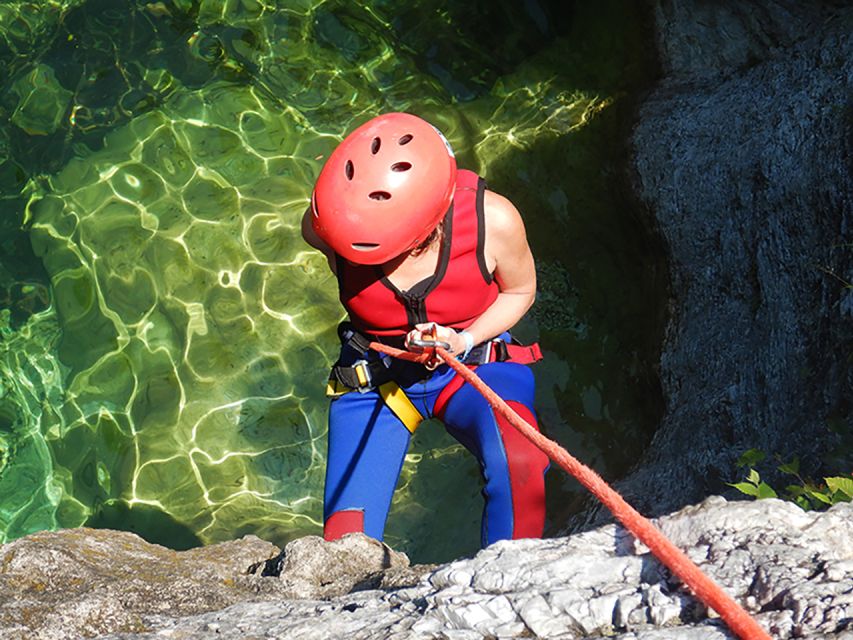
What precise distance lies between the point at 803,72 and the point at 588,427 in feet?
7.03

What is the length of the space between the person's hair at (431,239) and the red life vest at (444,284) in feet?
0.07

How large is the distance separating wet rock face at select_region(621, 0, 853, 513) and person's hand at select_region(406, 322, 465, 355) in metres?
1.17

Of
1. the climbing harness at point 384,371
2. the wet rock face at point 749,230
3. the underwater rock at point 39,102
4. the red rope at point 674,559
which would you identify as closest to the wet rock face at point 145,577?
the red rope at point 674,559

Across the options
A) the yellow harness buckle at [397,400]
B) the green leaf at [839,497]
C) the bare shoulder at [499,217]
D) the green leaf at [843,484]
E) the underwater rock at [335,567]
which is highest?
the bare shoulder at [499,217]

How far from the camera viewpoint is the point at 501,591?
2.17 metres

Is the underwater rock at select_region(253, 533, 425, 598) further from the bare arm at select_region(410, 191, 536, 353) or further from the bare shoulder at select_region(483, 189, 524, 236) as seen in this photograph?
the bare shoulder at select_region(483, 189, 524, 236)

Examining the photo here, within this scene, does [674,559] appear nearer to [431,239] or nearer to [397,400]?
[431,239]

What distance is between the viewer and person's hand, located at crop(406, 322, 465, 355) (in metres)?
3.62

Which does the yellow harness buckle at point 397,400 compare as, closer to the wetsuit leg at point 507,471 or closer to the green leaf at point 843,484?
the wetsuit leg at point 507,471

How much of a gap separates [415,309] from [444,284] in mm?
160

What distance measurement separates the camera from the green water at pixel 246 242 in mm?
5000

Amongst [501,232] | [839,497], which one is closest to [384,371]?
[501,232]

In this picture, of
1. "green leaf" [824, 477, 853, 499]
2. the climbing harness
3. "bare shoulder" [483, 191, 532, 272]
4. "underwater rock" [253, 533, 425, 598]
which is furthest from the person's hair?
"green leaf" [824, 477, 853, 499]

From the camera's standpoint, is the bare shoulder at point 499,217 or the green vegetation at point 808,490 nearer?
the green vegetation at point 808,490
